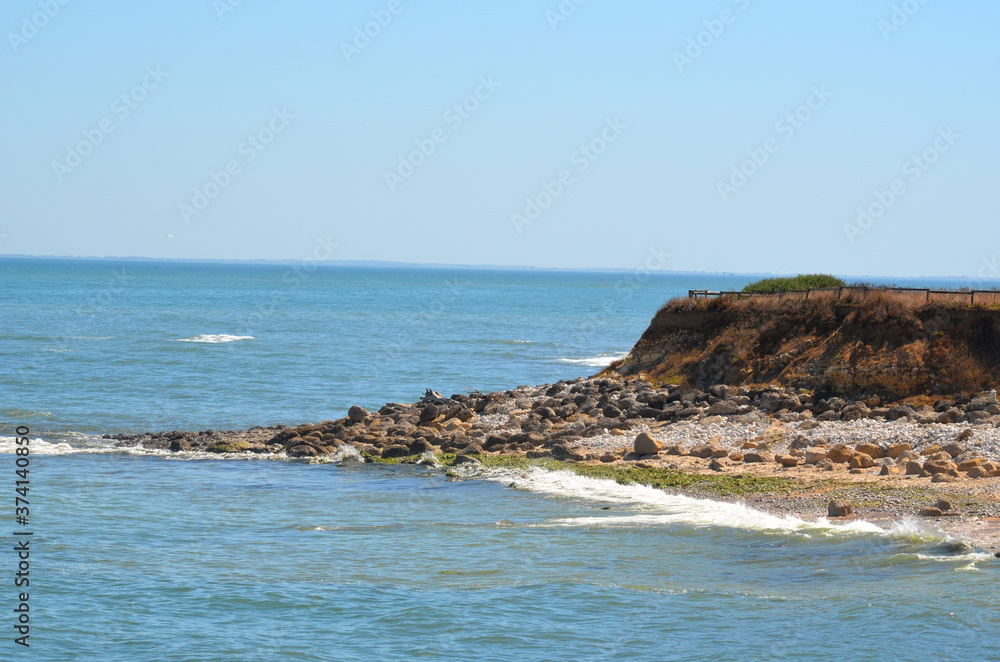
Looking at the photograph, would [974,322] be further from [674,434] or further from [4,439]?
[4,439]

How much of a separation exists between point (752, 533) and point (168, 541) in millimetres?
10506

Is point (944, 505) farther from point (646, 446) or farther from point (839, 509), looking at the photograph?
point (646, 446)

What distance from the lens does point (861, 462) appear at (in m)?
22.5

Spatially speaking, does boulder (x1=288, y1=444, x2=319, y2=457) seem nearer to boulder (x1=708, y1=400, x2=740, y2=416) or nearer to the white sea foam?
the white sea foam

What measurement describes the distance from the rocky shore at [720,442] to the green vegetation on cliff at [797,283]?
6839 millimetres

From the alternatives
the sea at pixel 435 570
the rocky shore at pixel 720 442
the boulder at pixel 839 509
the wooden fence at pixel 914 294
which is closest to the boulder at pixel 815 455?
the rocky shore at pixel 720 442

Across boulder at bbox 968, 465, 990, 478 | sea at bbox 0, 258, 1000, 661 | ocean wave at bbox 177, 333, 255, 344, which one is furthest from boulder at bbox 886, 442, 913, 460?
ocean wave at bbox 177, 333, 255, 344

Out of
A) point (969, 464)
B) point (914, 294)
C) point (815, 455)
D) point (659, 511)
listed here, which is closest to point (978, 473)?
point (969, 464)

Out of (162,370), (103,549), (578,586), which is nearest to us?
(578,586)

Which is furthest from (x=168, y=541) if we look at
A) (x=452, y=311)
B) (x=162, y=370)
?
(x=452, y=311)

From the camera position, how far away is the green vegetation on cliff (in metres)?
35.9

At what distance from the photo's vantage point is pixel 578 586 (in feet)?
51.1

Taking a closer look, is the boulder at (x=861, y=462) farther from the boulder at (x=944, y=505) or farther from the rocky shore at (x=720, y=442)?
the boulder at (x=944, y=505)

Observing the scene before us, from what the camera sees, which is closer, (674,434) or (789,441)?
(789,441)
